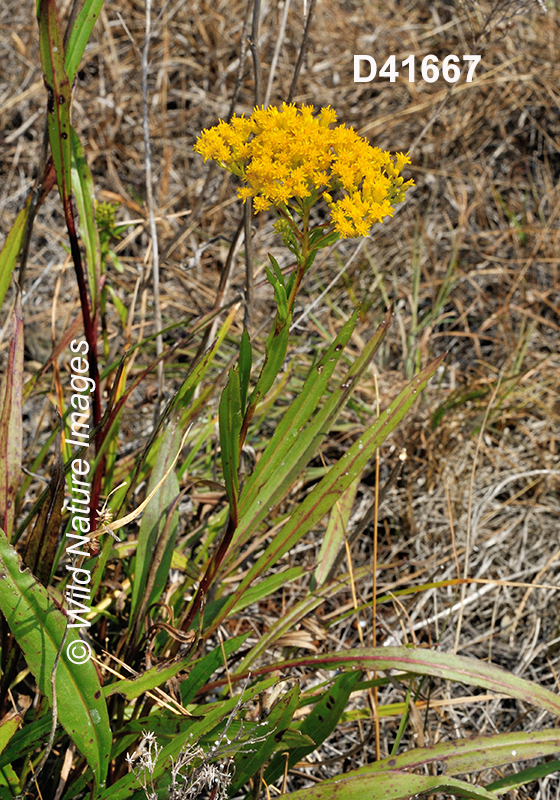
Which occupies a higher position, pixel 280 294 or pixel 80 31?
pixel 80 31

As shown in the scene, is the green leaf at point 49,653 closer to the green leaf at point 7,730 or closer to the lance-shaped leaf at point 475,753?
the green leaf at point 7,730

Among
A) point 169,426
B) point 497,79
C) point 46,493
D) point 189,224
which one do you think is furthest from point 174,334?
point 497,79

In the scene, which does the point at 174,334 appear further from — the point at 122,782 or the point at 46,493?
the point at 122,782

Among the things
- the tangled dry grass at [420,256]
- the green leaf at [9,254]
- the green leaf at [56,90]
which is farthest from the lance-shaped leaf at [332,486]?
the green leaf at [9,254]

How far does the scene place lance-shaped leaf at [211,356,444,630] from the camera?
3.23 feet

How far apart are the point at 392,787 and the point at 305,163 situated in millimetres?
747

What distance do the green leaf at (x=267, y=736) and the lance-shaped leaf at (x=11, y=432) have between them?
0.45 m

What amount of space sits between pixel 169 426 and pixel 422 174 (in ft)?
5.48

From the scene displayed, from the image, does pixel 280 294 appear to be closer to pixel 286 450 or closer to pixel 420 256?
pixel 286 450

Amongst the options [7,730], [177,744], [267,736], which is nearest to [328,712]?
[267,736]

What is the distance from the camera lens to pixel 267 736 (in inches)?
33.8

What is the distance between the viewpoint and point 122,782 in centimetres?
85

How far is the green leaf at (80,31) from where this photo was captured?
0.96 m

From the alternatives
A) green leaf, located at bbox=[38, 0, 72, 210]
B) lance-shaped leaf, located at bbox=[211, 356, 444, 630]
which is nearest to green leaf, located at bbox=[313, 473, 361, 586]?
lance-shaped leaf, located at bbox=[211, 356, 444, 630]
